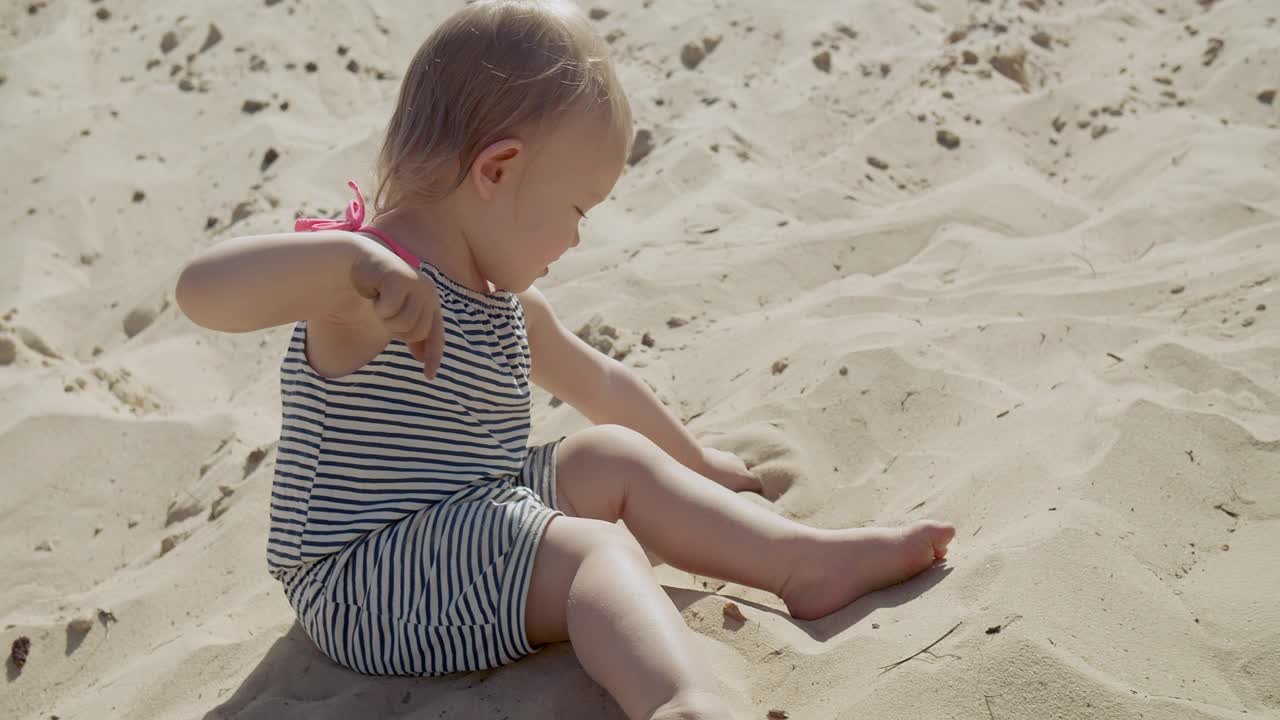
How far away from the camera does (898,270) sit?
3234mm

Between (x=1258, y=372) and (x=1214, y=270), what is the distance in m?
0.57

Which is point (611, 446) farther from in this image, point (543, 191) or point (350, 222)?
point (350, 222)

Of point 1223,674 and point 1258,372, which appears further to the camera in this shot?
point 1258,372

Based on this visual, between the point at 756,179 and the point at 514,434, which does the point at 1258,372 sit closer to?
the point at 514,434

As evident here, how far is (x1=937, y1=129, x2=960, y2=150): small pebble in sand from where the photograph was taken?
13.2 ft

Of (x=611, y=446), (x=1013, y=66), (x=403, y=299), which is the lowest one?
(x=1013, y=66)

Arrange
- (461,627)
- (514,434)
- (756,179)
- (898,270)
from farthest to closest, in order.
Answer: (756,179) < (898,270) < (514,434) < (461,627)

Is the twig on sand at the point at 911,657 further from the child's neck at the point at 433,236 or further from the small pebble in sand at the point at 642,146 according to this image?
the small pebble in sand at the point at 642,146

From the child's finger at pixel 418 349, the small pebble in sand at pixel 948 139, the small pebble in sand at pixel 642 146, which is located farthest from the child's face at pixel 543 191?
the small pebble in sand at pixel 948 139

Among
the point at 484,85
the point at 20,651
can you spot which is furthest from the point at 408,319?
the point at 20,651

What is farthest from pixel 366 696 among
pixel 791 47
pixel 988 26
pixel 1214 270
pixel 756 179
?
pixel 988 26

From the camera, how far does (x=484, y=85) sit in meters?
1.92

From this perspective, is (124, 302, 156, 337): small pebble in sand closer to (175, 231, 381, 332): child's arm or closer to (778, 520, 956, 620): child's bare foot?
(175, 231, 381, 332): child's arm

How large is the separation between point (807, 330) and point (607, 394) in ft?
2.19
